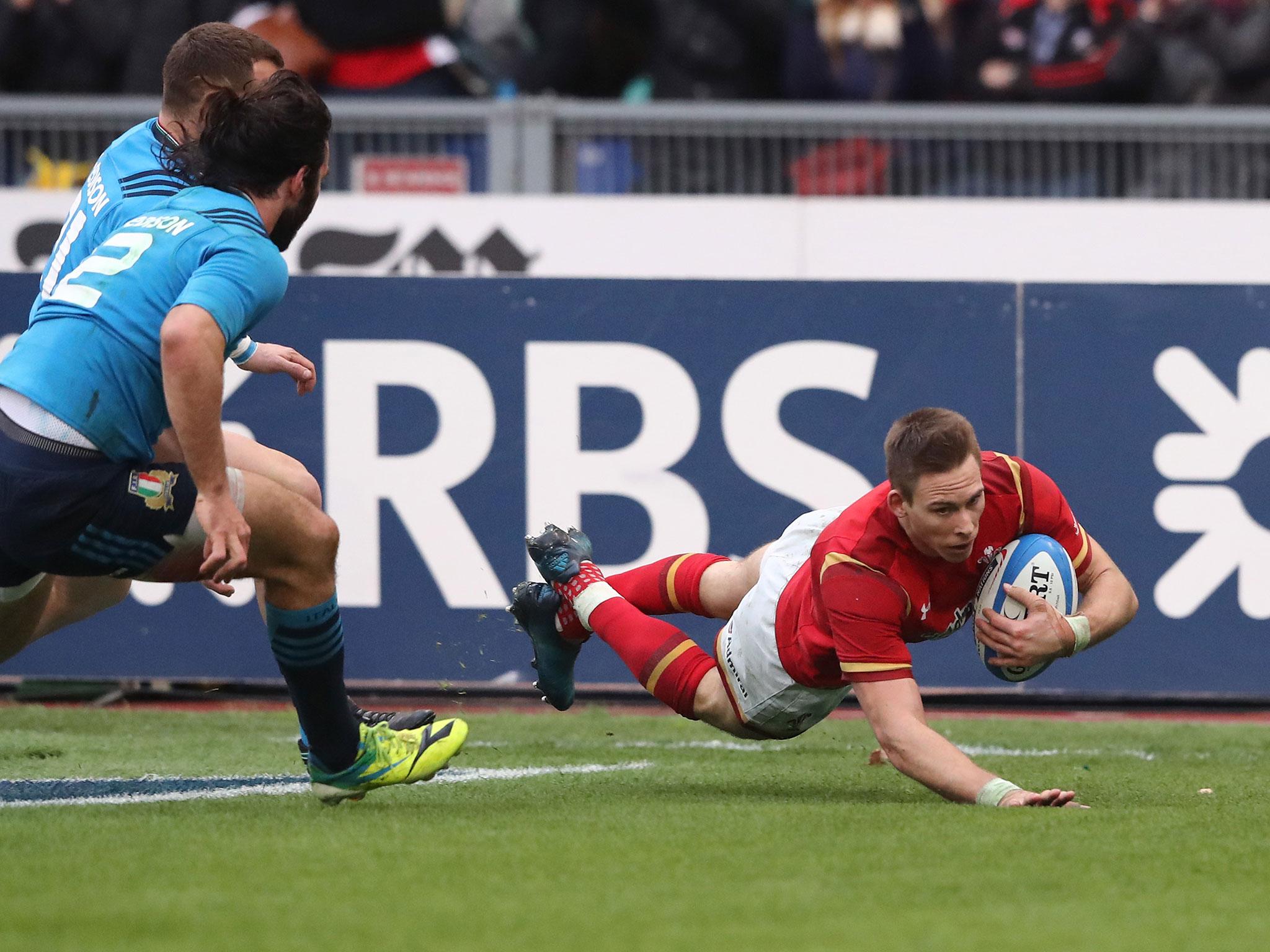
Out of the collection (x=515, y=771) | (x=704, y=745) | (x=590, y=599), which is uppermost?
(x=590, y=599)

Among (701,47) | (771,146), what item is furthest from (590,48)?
(771,146)

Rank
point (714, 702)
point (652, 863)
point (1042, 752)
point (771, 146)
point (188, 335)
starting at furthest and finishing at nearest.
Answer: point (771, 146) → point (1042, 752) → point (714, 702) → point (188, 335) → point (652, 863)

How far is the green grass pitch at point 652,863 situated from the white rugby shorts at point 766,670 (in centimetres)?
19

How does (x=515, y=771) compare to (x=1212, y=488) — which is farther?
(x=1212, y=488)

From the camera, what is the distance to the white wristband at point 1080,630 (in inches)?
177

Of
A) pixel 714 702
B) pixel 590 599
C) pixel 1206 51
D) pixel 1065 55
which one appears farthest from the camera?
pixel 1206 51

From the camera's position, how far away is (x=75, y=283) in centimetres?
407

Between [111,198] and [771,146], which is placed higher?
[111,198]

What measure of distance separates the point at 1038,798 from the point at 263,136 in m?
2.35

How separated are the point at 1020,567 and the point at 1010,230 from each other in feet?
12.2

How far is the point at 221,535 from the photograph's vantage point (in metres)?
3.80

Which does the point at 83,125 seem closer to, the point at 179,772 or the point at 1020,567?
the point at 179,772

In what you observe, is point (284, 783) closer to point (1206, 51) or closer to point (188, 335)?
point (188, 335)

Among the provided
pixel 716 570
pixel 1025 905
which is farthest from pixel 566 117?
pixel 1025 905
